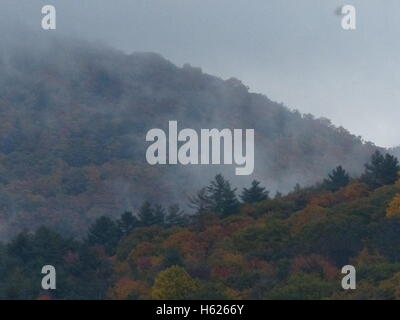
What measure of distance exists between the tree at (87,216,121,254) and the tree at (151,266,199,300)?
10.6m

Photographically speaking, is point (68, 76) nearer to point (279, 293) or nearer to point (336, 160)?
point (336, 160)

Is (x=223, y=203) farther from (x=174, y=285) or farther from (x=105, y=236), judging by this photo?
(x=174, y=285)

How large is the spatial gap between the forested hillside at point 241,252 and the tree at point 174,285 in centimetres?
5

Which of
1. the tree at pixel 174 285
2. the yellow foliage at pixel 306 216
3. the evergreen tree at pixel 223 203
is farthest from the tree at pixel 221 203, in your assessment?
the tree at pixel 174 285

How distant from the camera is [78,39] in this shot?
447 feet

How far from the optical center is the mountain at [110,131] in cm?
8106

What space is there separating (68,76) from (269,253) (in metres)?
87.3

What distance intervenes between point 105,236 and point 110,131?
5309cm

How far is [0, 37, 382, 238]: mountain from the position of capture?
266 ft

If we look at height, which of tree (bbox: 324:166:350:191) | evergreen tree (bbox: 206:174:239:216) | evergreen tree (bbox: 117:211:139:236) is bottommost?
evergreen tree (bbox: 117:211:139:236)

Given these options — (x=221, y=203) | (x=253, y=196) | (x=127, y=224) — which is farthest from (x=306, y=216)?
(x=127, y=224)

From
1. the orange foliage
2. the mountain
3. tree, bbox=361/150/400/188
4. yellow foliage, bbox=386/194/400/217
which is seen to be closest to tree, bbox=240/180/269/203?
tree, bbox=361/150/400/188

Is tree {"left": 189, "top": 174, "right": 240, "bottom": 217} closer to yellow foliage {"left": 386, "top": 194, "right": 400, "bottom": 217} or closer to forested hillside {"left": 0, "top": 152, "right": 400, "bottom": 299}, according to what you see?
forested hillside {"left": 0, "top": 152, "right": 400, "bottom": 299}
